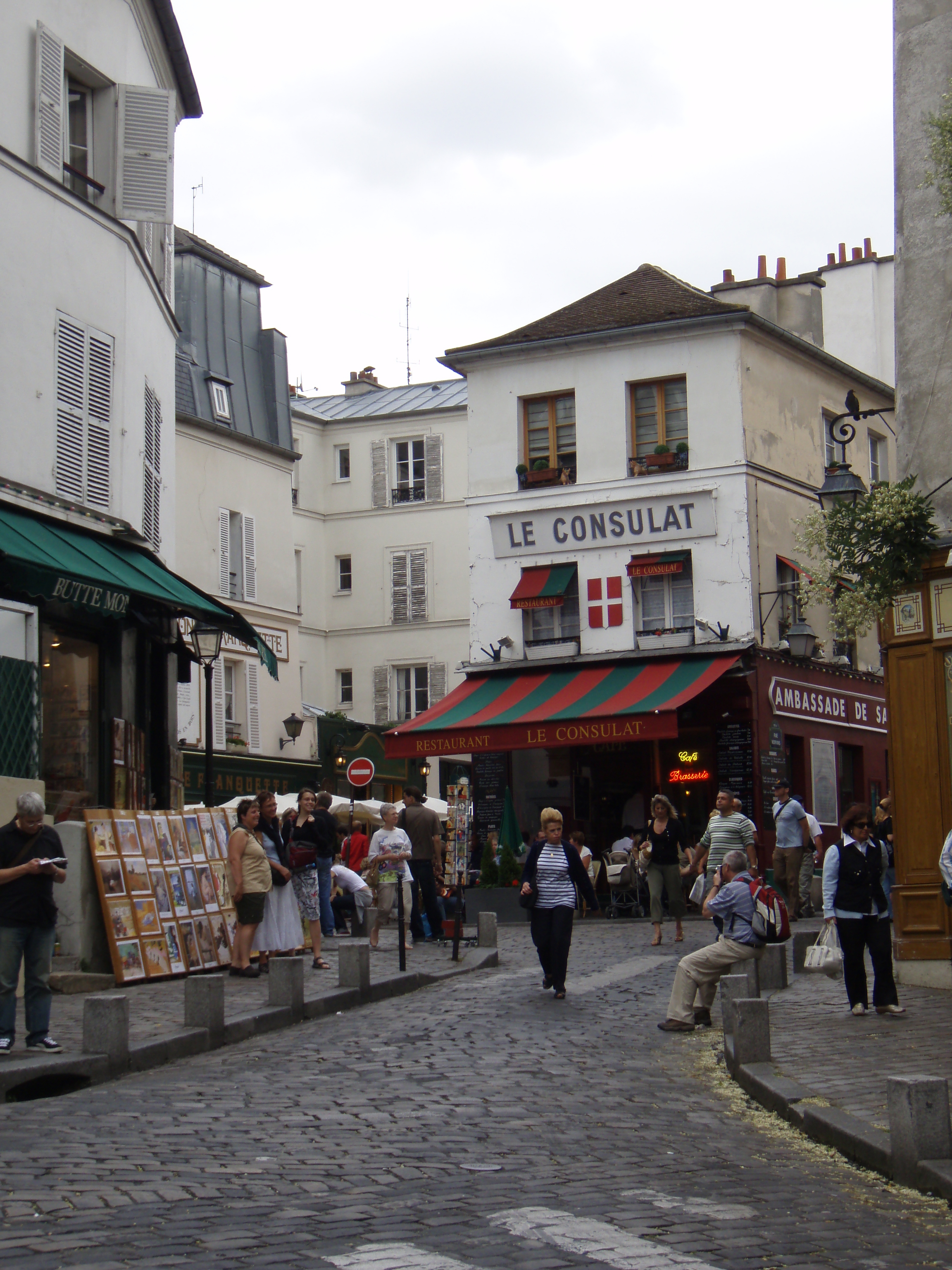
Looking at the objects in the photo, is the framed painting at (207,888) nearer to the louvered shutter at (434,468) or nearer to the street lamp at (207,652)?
the street lamp at (207,652)

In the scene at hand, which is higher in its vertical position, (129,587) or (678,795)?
(129,587)

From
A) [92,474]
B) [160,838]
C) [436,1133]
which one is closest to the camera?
[436,1133]

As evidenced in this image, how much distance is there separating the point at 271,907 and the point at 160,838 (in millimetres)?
1237

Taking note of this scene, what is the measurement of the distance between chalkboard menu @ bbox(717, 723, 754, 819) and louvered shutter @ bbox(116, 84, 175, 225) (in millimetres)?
15194

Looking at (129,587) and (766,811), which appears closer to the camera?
A: (129,587)

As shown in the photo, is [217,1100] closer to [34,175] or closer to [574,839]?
[34,175]

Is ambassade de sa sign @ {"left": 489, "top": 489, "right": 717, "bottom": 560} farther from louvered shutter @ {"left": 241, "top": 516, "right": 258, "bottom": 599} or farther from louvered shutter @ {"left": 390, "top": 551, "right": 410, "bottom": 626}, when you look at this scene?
louvered shutter @ {"left": 390, "top": 551, "right": 410, "bottom": 626}

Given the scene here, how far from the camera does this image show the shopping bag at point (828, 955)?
13.1 metres

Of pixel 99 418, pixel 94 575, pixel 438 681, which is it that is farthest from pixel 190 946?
pixel 438 681

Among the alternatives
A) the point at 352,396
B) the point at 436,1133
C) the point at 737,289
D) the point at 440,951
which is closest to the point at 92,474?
the point at 440,951

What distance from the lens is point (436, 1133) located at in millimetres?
8367

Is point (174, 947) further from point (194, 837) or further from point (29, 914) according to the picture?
point (29, 914)

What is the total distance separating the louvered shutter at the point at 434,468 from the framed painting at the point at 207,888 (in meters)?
28.2

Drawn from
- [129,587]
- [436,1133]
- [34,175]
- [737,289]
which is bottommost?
Answer: [436,1133]
